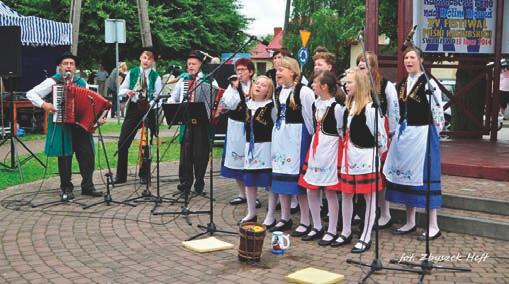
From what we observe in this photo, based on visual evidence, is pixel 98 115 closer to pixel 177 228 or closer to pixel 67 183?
pixel 67 183

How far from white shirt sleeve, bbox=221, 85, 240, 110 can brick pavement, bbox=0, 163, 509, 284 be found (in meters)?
1.36

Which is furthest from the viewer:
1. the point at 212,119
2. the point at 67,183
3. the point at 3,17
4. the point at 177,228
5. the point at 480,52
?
the point at 3,17

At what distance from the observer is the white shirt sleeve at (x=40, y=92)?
796 centimetres

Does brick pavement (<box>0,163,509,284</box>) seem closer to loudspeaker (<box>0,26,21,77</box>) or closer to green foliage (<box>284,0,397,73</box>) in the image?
loudspeaker (<box>0,26,21,77</box>)

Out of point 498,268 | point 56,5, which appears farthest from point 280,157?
point 56,5

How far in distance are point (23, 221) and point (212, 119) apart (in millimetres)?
2584

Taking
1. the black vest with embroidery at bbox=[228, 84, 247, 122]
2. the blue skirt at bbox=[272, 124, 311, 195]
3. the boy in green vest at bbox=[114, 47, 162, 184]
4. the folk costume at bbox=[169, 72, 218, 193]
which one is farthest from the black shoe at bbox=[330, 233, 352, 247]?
the boy in green vest at bbox=[114, 47, 162, 184]

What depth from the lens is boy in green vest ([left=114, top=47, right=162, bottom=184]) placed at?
29.9 feet

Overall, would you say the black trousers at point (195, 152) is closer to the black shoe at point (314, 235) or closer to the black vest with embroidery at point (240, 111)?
the black vest with embroidery at point (240, 111)

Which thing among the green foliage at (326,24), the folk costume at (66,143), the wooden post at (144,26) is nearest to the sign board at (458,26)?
the folk costume at (66,143)

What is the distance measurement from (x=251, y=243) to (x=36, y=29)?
13258mm

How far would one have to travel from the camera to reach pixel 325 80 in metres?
6.07

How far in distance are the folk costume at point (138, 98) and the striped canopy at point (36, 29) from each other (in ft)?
24.9

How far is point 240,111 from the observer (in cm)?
752
